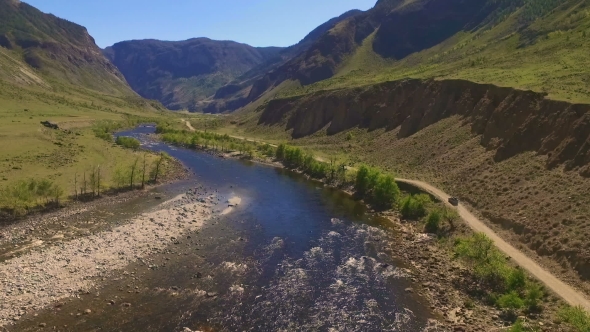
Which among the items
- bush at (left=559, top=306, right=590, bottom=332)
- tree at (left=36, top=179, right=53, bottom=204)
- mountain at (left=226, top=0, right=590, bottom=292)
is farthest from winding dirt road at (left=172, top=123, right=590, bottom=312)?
tree at (left=36, top=179, right=53, bottom=204)

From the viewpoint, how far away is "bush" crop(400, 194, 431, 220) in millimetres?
70875

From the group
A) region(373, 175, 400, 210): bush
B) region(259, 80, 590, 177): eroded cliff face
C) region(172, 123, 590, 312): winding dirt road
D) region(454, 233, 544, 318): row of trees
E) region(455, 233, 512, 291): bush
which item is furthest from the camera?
region(373, 175, 400, 210): bush

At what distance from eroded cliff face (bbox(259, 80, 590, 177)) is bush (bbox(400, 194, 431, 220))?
16770 millimetres

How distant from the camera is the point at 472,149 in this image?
8631 cm

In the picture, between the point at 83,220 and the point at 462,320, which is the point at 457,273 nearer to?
the point at 462,320

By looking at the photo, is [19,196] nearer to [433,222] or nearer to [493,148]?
[433,222]

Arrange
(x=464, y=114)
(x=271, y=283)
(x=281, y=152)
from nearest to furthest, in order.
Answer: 1. (x=271, y=283)
2. (x=464, y=114)
3. (x=281, y=152)

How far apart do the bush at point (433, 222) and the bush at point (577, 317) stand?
25.9 metres

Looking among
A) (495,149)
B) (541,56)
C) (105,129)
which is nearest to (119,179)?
(495,149)

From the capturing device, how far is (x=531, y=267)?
1941 inches

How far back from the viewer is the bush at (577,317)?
35.8 metres

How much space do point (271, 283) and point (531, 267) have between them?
29.9m

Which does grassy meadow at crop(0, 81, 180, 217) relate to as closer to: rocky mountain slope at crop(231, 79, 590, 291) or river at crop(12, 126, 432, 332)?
river at crop(12, 126, 432, 332)

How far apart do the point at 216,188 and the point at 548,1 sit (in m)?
187
